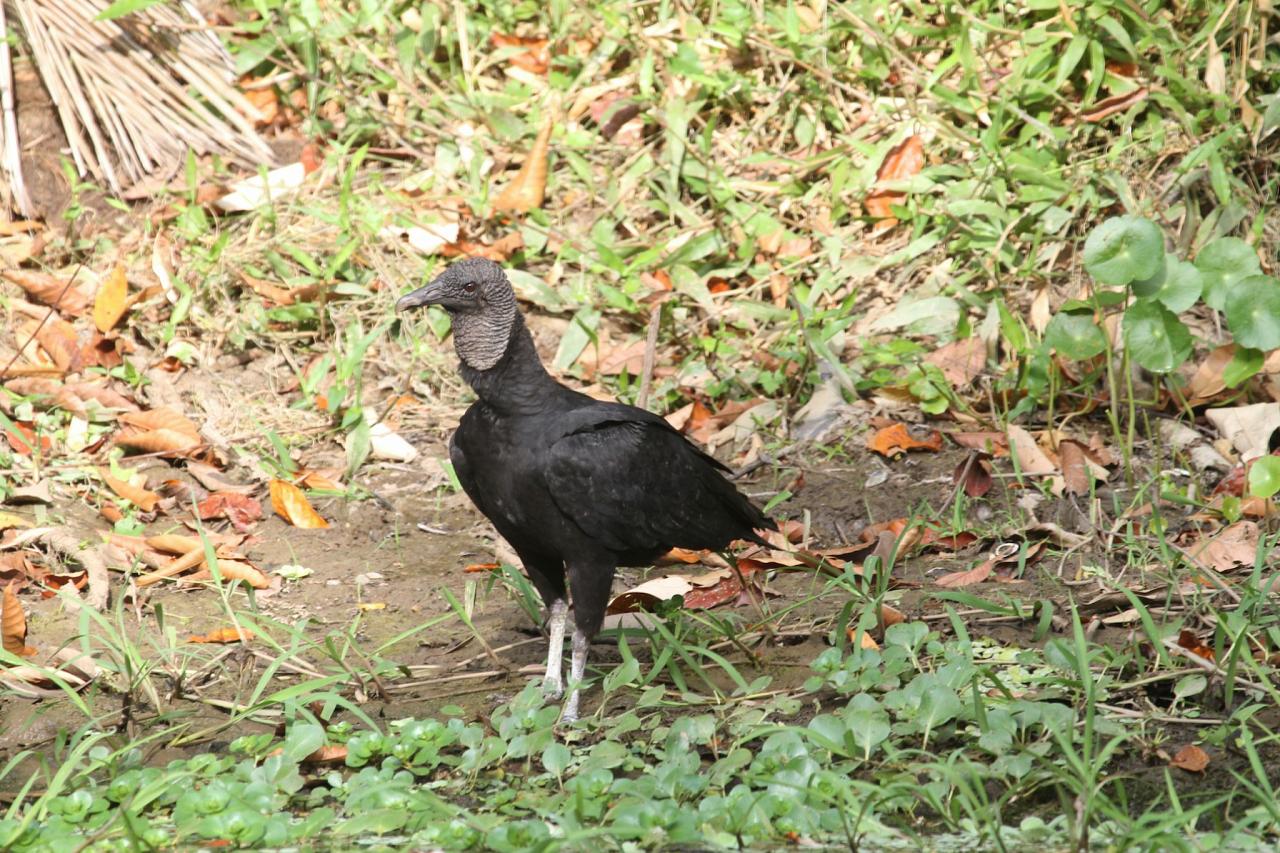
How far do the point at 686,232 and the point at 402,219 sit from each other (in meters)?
1.36

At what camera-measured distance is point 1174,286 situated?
4605 millimetres

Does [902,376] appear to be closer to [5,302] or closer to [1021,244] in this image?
[1021,244]

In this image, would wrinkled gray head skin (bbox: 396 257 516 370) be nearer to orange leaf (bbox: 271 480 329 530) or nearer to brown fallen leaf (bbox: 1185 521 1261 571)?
orange leaf (bbox: 271 480 329 530)

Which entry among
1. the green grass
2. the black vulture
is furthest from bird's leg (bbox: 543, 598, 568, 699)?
the green grass

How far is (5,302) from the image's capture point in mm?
6238

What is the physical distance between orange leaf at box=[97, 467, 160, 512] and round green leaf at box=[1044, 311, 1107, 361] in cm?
340

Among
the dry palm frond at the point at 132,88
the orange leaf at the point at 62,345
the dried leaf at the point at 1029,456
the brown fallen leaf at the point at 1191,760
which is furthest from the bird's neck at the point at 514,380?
the dry palm frond at the point at 132,88

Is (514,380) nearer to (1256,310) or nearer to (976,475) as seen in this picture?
(976,475)

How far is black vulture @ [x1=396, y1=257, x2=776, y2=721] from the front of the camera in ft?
13.0

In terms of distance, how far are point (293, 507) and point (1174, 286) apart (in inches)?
128

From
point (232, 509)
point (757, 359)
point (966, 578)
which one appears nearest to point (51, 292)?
point (232, 509)

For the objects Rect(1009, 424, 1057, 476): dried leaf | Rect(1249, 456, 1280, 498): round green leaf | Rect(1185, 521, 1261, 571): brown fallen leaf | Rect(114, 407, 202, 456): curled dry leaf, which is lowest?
Rect(1185, 521, 1261, 571): brown fallen leaf

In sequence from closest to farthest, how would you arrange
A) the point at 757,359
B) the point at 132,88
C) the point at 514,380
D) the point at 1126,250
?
the point at 514,380 → the point at 1126,250 → the point at 757,359 → the point at 132,88

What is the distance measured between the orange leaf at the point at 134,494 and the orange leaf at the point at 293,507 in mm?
446
